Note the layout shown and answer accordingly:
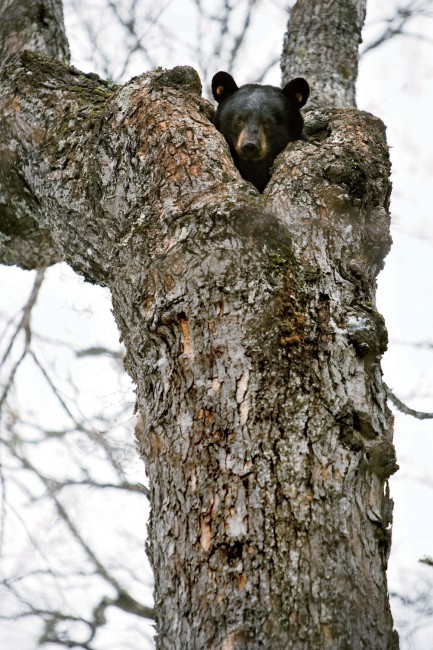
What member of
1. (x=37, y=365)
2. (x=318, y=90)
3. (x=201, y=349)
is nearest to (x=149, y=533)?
(x=201, y=349)

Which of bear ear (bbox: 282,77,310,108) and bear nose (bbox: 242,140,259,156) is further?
bear ear (bbox: 282,77,310,108)

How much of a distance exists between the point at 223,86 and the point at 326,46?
2.29 ft

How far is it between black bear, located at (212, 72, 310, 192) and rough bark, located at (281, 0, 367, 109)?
0.51 feet

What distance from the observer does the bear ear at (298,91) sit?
431cm

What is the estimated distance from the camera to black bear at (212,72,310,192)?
3.99m

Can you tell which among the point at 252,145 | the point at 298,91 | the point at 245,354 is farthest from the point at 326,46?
the point at 245,354

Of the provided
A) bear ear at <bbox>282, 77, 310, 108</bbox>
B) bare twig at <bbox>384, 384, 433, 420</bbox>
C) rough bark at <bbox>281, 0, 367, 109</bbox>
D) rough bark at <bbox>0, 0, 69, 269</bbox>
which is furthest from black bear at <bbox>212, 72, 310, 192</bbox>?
bare twig at <bbox>384, 384, 433, 420</bbox>

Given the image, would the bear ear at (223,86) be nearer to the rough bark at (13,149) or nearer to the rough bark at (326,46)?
the rough bark at (326,46)

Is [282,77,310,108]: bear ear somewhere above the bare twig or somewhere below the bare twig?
above

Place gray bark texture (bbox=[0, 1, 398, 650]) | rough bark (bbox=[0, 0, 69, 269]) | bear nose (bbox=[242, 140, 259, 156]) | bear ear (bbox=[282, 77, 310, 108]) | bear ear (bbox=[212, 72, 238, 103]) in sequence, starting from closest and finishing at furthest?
1. gray bark texture (bbox=[0, 1, 398, 650])
2. rough bark (bbox=[0, 0, 69, 269])
3. bear nose (bbox=[242, 140, 259, 156])
4. bear ear (bbox=[282, 77, 310, 108])
5. bear ear (bbox=[212, 72, 238, 103])

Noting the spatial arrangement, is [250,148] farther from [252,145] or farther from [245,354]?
[245,354]

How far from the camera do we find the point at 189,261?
226 centimetres

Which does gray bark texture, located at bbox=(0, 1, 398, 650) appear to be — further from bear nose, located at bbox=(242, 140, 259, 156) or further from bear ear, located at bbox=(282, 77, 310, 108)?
bear ear, located at bbox=(282, 77, 310, 108)

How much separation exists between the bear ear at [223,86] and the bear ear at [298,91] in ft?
1.98
